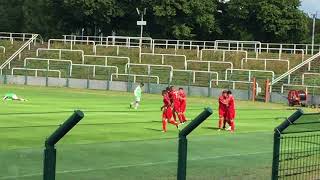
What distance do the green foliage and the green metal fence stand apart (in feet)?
232

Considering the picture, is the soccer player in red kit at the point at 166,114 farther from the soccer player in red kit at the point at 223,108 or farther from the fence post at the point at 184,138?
the fence post at the point at 184,138

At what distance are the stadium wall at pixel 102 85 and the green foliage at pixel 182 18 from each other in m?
25.2

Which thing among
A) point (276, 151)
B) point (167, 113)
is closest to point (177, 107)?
point (167, 113)

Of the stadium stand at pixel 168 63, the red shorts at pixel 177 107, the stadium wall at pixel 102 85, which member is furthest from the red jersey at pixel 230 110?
the stadium wall at pixel 102 85

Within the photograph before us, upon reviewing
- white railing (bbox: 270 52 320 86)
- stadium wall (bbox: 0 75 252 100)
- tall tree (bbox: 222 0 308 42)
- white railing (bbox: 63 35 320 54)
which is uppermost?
tall tree (bbox: 222 0 308 42)

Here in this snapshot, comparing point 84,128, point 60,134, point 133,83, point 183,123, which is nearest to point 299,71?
point 133,83

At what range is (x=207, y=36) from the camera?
282 ft

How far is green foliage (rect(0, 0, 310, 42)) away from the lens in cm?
8181

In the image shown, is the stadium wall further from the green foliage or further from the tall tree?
the tall tree

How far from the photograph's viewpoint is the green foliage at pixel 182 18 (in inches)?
3221

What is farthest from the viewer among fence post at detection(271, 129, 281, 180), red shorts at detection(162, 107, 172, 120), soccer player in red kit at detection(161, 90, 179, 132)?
red shorts at detection(162, 107, 172, 120)

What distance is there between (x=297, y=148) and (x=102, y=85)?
4723cm

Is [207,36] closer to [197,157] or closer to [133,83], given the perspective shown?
[133,83]

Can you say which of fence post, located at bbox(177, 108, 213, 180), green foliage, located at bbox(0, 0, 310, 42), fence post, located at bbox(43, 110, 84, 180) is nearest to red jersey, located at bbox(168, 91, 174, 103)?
fence post, located at bbox(177, 108, 213, 180)
